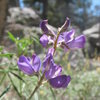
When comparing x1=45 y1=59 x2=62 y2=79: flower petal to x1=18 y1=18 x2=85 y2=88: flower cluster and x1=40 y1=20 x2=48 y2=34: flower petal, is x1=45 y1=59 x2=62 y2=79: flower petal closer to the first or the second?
x1=18 y1=18 x2=85 y2=88: flower cluster

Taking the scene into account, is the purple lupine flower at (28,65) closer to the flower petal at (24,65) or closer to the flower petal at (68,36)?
the flower petal at (24,65)

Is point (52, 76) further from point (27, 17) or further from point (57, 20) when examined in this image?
point (57, 20)

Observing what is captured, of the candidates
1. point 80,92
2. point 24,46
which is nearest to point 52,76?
point 24,46

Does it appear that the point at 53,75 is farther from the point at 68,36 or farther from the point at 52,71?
the point at 68,36

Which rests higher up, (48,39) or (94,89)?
(48,39)

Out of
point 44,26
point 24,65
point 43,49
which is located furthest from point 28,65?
point 43,49

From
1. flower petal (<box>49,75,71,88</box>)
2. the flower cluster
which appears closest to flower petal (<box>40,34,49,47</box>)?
the flower cluster

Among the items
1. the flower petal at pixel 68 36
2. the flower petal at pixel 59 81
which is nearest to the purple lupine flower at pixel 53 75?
the flower petal at pixel 59 81
